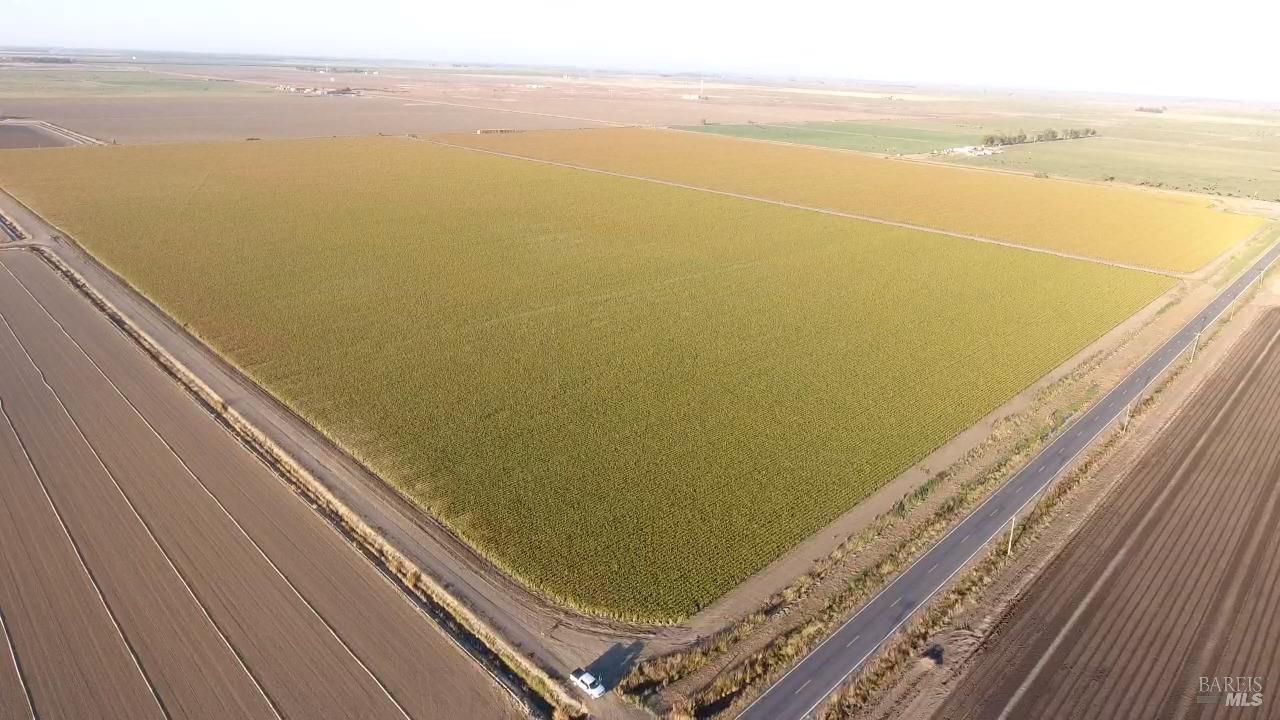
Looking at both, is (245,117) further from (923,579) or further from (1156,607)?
(1156,607)

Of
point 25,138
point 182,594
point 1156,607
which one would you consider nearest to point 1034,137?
point 1156,607

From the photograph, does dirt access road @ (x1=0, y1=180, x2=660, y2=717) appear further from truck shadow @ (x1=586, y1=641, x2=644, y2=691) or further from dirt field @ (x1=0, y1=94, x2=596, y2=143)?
dirt field @ (x1=0, y1=94, x2=596, y2=143)

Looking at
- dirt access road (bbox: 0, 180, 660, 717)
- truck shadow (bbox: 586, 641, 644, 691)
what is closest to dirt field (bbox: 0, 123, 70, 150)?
dirt access road (bbox: 0, 180, 660, 717)

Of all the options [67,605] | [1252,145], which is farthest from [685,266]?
[1252,145]

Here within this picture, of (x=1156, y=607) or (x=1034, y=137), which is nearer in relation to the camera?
(x=1156, y=607)

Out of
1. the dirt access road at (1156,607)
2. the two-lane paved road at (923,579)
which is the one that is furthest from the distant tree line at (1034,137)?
the dirt access road at (1156,607)

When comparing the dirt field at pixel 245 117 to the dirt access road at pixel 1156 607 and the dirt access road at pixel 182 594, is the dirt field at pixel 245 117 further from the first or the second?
the dirt access road at pixel 1156 607
